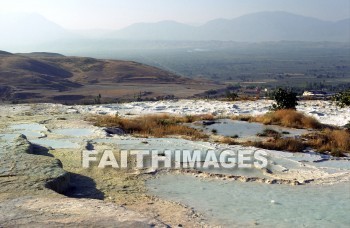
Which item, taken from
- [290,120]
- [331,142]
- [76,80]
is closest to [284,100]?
[290,120]

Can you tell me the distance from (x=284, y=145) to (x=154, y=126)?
15.6 ft

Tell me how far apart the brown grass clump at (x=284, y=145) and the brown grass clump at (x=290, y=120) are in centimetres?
264

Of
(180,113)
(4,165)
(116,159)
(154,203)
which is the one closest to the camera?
(154,203)

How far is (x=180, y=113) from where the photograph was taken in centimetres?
1852

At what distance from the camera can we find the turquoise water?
670 cm

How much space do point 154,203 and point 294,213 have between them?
2.37 m

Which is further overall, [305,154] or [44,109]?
[44,109]

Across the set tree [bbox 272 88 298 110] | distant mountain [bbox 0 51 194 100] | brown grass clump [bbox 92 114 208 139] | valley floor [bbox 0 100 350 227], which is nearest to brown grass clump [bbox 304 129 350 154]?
valley floor [bbox 0 100 350 227]

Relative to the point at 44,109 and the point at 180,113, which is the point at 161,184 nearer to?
the point at 180,113

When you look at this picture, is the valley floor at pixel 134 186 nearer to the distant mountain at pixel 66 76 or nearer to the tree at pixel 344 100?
the tree at pixel 344 100

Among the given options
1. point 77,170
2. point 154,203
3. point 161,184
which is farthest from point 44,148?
point 154,203

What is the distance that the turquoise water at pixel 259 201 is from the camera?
670cm

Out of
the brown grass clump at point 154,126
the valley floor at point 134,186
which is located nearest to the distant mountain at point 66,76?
the brown grass clump at point 154,126

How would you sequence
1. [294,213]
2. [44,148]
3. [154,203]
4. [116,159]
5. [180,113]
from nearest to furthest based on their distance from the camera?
[294,213] < [154,203] < [116,159] < [44,148] < [180,113]
